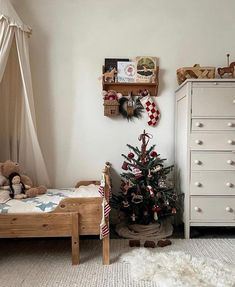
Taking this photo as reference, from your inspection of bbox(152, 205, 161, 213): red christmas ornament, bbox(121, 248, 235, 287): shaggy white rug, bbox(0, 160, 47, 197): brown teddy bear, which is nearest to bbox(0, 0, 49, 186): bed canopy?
bbox(0, 160, 47, 197): brown teddy bear

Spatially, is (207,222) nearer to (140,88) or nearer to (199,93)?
(199,93)

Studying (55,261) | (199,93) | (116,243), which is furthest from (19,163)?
(199,93)

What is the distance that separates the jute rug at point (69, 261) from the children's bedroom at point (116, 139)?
1 centimetres

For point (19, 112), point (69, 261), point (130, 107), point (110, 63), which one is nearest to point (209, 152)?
point (130, 107)

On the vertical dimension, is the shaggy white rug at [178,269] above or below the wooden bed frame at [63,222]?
below

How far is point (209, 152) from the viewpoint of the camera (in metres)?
2.44

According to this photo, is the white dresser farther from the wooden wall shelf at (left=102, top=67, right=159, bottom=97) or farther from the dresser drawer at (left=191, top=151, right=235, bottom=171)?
the wooden wall shelf at (left=102, top=67, right=159, bottom=97)

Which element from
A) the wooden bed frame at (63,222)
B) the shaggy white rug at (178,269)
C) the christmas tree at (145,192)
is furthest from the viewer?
the christmas tree at (145,192)

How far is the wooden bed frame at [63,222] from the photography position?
196cm

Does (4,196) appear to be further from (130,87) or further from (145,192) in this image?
(130,87)

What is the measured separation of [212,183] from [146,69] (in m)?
1.27

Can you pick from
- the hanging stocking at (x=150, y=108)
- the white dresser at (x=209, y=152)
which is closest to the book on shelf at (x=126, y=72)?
the hanging stocking at (x=150, y=108)

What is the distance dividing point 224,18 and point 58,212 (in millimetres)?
2478

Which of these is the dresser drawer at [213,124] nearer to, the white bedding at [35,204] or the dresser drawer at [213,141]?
the dresser drawer at [213,141]
